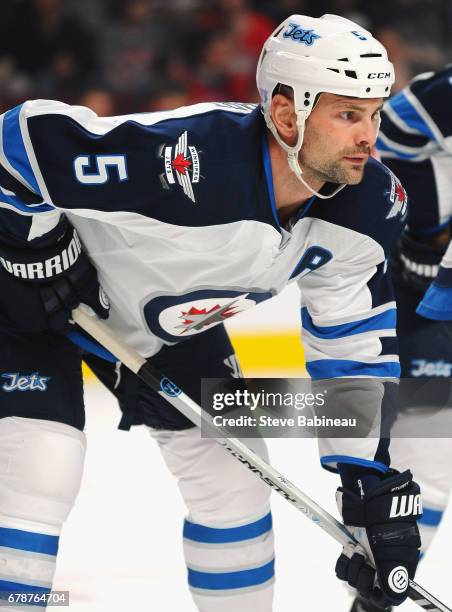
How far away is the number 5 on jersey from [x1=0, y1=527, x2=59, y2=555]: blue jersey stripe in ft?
2.24

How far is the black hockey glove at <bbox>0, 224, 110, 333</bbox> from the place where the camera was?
226cm

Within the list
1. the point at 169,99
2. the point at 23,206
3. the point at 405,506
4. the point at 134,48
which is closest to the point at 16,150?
the point at 23,206

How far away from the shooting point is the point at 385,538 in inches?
89.1

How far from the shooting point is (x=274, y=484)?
2383mm

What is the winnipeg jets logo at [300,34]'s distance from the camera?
2199mm

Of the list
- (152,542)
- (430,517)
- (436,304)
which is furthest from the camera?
(152,542)

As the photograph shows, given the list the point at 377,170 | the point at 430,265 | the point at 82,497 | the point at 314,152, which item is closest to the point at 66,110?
the point at 314,152

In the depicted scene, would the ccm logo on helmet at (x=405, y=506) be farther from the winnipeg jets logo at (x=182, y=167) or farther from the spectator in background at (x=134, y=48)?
the spectator in background at (x=134, y=48)

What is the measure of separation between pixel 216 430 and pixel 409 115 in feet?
3.42

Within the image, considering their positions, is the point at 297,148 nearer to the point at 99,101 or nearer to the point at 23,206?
the point at 23,206

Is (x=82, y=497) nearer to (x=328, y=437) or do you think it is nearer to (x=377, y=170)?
(x=328, y=437)

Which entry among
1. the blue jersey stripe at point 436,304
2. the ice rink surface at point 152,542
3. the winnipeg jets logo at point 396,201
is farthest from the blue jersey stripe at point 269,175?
the ice rink surface at point 152,542

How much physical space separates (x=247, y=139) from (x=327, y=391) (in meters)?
0.59

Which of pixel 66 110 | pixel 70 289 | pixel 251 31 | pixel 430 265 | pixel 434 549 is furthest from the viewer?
pixel 251 31
